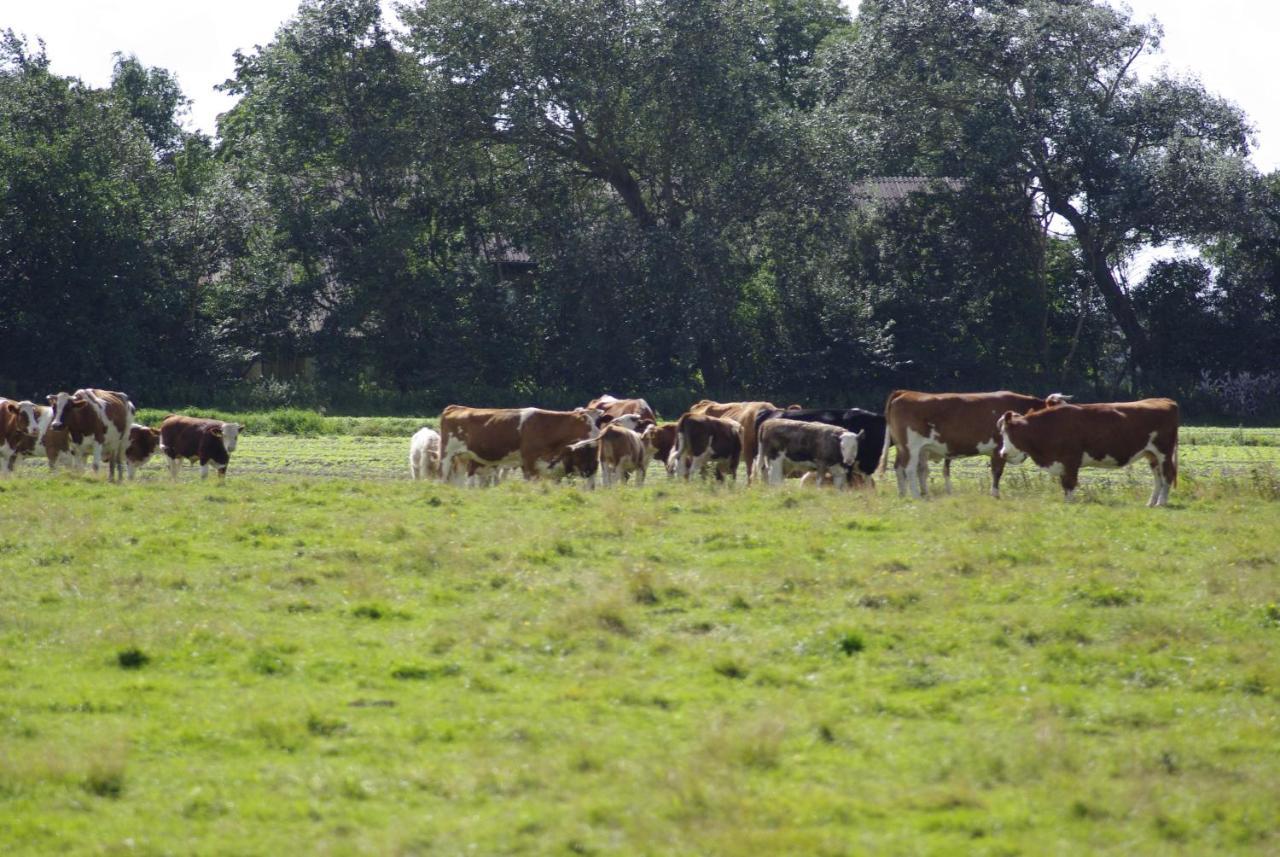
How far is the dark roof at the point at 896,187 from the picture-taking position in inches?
2206

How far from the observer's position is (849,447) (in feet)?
80.3

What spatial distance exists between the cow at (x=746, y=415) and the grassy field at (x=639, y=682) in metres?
7.54

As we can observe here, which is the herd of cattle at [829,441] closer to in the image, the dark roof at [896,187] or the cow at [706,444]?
the cow at [706,444]

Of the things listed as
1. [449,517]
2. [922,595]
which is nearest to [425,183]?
[449,517]

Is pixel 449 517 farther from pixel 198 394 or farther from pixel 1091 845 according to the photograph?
pixel 198 394

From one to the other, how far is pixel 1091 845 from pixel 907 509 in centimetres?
1161

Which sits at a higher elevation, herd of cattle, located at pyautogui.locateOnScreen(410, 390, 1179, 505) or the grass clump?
herd of cattle, located at pyautogui.locateOnScreen(410, 390, 1179, 505)

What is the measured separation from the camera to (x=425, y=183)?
55688mm

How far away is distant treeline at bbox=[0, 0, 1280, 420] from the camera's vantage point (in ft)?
175

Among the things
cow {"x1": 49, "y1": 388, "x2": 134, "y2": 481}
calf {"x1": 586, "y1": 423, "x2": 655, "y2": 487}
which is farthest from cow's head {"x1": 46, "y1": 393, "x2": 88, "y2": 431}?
calf {"x1": 586, "y1": 423, "x2": 655, "y2": 487}

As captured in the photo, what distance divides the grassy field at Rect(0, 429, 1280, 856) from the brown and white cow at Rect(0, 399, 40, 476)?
34.0 feet

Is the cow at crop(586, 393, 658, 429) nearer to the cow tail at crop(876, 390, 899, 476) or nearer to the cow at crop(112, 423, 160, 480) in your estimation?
the cow tail at crop(876, 390, 899, 476)

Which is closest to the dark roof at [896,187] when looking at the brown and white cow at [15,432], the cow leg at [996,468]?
the brown and white cow at [15,432]

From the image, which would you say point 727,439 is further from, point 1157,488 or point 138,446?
point 138,446
